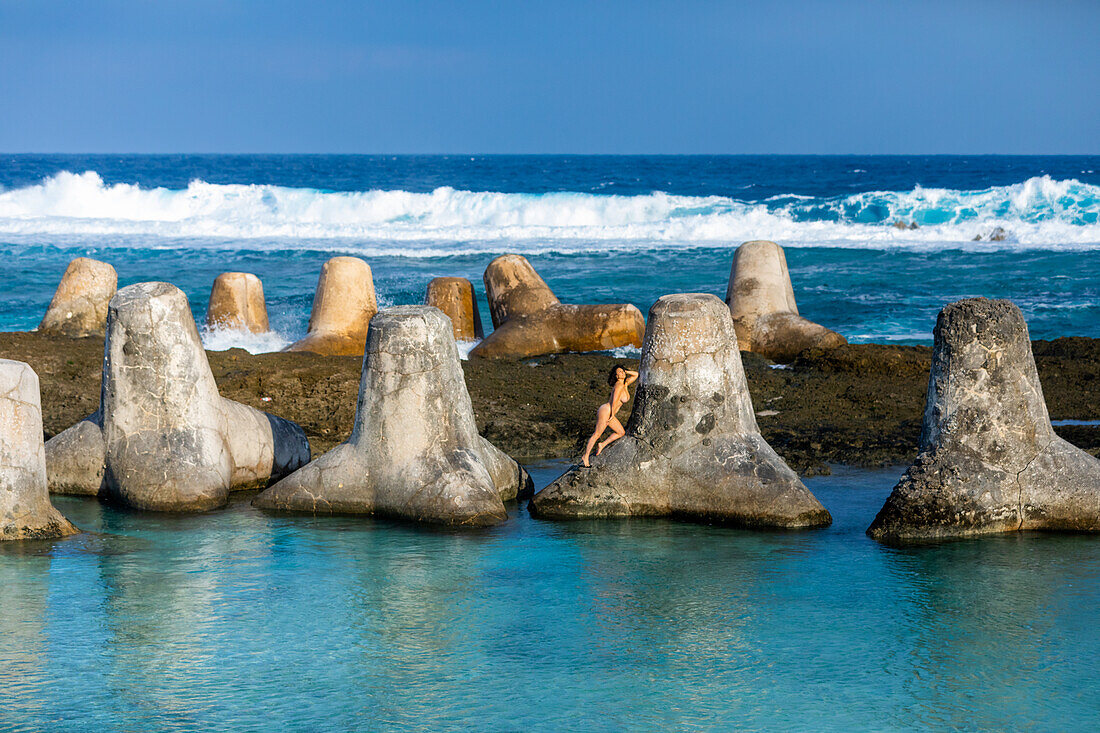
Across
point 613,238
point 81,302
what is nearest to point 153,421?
point 81,302

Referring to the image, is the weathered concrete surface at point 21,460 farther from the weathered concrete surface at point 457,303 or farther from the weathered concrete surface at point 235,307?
the weathered concrete surface at point 235,307

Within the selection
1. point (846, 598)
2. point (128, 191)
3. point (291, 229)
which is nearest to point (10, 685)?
point (846, 598)

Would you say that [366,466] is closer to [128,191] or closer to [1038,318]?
[1038,318]

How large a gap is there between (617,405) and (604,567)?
1.48m

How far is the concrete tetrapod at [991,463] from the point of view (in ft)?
23.0

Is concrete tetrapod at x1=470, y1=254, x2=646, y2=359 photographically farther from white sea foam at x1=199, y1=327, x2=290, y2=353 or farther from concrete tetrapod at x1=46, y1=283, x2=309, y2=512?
concrete tetrapod at x1=46, y1=283, x2=309, y2=512

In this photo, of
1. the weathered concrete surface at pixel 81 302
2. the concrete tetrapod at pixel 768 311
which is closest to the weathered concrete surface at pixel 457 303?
the concrete tetrapod at pixel 768 311

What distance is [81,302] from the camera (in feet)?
47.4

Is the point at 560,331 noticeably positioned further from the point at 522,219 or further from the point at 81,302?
the point at 522,219

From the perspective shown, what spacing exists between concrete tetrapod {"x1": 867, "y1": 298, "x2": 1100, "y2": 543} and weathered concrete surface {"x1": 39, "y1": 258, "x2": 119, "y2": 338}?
10.5m

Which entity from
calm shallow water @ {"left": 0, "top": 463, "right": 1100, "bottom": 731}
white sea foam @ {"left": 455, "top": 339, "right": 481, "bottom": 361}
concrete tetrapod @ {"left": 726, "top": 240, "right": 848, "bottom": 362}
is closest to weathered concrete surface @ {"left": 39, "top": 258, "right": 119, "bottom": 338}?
white sea foam @ {"left": 455, "top": 339, "right": 481, "bottom": 361}

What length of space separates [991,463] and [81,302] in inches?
441

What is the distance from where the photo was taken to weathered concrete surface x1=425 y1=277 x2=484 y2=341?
15352 mm

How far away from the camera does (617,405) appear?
25.7ft
